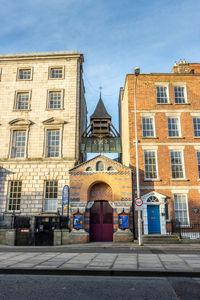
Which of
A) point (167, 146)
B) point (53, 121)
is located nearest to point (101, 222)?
point (167, 146)

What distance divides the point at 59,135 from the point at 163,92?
34.5 ft

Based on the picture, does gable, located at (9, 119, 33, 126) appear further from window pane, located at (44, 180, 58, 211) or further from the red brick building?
the red brick building

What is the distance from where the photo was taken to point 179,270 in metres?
7.09

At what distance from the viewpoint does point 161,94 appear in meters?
21.6

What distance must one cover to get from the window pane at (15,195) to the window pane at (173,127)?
1391 centimetres

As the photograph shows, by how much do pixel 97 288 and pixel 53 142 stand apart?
16.1m

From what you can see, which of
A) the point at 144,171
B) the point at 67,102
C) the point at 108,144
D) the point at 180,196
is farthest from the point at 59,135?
the point at 180,196

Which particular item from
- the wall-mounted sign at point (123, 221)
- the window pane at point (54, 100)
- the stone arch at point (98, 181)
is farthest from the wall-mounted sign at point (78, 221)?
the window pane at point (54, 100)

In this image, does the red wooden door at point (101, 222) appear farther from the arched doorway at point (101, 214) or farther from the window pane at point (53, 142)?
the window pane at point (53, 142)

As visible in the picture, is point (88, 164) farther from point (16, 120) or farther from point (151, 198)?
point (16, 120)

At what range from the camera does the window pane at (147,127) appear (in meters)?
20.4

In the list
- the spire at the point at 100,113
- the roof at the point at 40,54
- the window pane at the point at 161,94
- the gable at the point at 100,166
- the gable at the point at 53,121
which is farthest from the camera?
the spire at the point at 100,113

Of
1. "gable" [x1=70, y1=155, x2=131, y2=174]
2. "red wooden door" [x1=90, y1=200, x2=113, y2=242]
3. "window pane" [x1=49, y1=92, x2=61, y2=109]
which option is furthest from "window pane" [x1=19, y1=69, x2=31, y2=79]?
"red wooden door" [x1=90, y1=200, x2=113, y2=242]

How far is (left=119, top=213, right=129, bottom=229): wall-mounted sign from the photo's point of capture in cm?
1677
